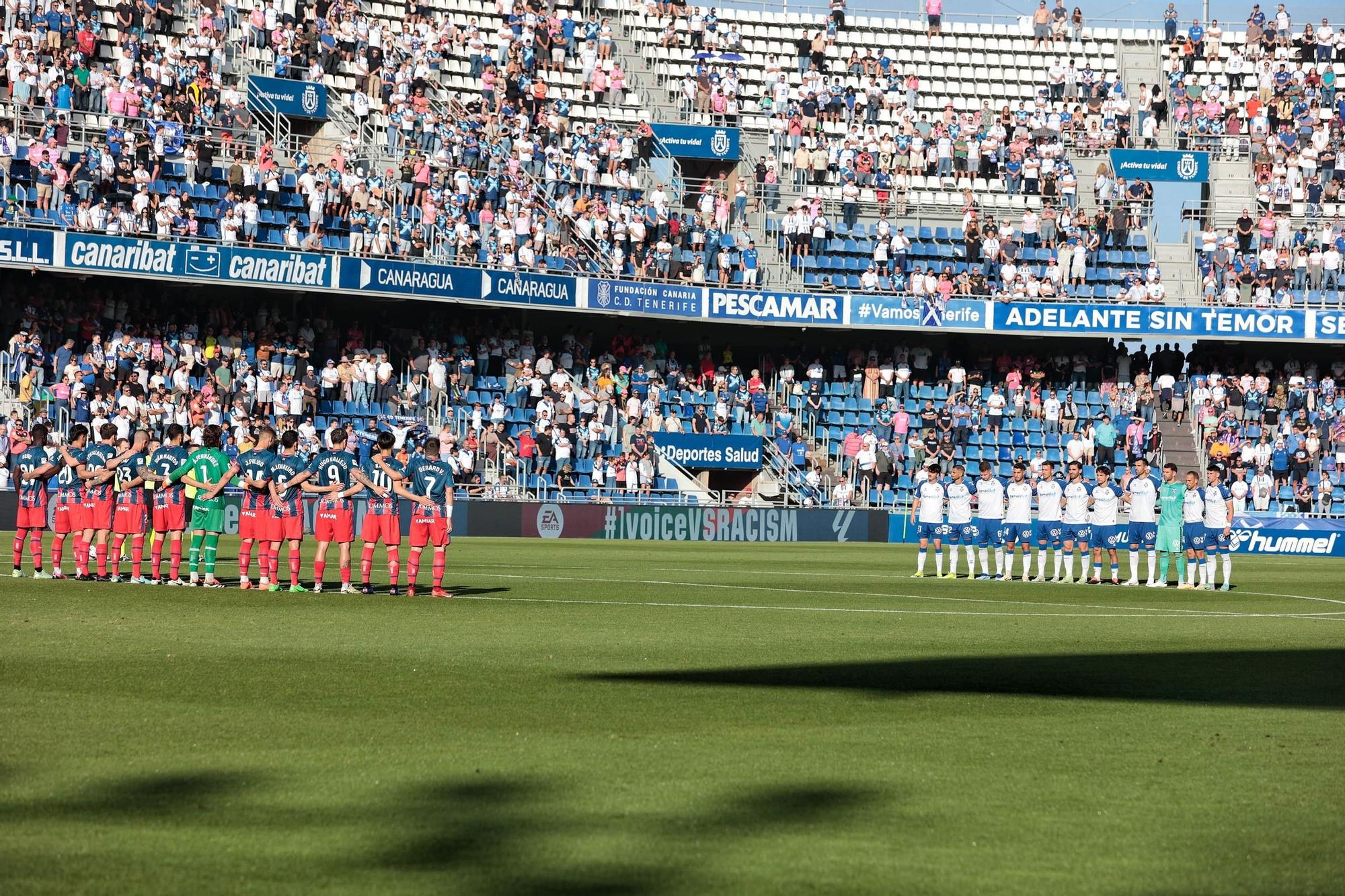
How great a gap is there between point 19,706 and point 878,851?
5.65 metres

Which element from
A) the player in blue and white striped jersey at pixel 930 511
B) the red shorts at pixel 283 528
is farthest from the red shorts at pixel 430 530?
the player in blue and white striped jersey at pixel 930 511

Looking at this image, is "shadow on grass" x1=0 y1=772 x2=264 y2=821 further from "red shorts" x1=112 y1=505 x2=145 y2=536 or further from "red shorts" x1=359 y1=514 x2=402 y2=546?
"red shorts" x1=112 y1=505 x2=145 y2=536

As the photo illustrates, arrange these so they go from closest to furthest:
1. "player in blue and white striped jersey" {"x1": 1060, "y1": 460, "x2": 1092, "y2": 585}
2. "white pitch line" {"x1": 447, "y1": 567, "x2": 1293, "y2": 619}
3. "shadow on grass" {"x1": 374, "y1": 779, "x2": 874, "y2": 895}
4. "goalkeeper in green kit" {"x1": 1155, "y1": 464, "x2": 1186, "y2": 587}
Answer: "shadow on grass" {"x1": 374, "y1": 779, "x2": 874, "y2": 895}, "white pitch line" {"x1": 447, "y1": 567, "x2": 1293, "y2": 619}, "goalkeeper in green kit" {"x1": 1155, "y1": 464, "x2": 1186, "y2": 587}, "player in blue and white striped jersey" {"x1": 1060, "y1": 460, "x2": 1092, "y2": 585}

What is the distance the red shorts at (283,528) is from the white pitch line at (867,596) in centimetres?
401

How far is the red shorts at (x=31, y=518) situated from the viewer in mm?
20016

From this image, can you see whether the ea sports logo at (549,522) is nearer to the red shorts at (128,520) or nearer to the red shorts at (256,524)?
the red shorts at (128,520)

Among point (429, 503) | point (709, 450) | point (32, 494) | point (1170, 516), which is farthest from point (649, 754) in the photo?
point (709, 450)

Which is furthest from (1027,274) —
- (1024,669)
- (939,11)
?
(1024,669)

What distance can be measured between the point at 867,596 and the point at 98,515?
9764mm

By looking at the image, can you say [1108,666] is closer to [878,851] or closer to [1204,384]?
[878,851]

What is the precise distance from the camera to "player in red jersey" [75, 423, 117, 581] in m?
19.4

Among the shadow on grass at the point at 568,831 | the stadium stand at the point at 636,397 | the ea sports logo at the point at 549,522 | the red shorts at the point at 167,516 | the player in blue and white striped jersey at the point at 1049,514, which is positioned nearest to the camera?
the shadow on grass at the point at 568,831

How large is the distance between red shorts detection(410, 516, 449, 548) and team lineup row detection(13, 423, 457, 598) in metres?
0.01

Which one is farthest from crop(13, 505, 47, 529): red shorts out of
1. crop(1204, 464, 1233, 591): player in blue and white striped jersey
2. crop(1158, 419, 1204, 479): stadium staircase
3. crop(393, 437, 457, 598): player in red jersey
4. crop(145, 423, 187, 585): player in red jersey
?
crop(1158, 419, 1204, 479): stadium staircase
